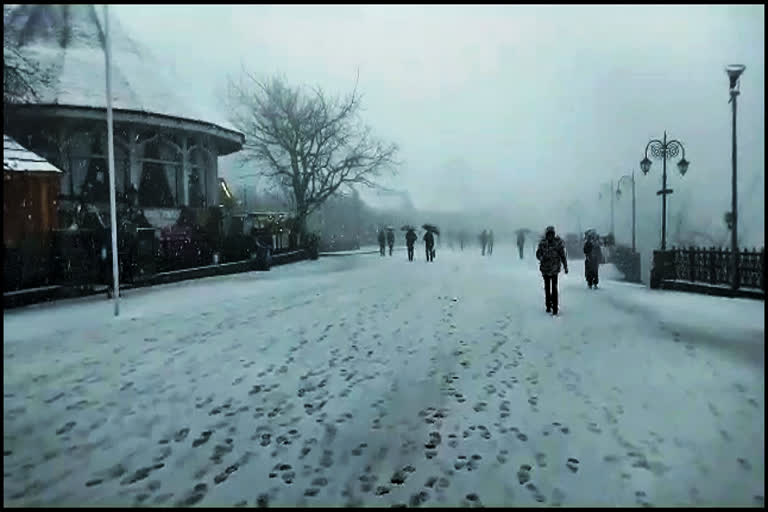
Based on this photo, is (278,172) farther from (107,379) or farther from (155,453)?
(155,453)

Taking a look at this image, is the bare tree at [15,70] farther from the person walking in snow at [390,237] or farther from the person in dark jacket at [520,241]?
the person in dark jacket at [520,241]

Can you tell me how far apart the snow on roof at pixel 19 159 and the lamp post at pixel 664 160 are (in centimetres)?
258

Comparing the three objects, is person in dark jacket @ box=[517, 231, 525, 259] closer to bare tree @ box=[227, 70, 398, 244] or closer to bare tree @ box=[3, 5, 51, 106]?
bare tree @ box=[227, 70, 398, 244]

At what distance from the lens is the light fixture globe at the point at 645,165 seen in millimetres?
2361

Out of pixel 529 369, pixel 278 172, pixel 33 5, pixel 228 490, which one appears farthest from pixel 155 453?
pixel 529 369

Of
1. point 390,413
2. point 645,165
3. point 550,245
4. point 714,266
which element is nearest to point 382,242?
point 550,245

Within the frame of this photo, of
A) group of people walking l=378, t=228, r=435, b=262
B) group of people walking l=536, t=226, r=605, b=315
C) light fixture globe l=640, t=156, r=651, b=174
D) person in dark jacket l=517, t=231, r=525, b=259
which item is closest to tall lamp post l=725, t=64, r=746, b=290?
light fixture globe l=640, t=156, r=651, b=174

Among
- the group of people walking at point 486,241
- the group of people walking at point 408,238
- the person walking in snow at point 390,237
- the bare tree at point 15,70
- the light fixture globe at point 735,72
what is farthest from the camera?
the person walking in snow at point 390,237

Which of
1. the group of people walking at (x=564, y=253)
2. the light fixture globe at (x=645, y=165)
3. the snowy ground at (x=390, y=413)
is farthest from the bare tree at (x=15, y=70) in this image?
the light fixture globe at (x=645, y=165)

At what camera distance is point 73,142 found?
278 centimetres

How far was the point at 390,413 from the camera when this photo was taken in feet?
8.96

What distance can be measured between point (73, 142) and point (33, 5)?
73cm

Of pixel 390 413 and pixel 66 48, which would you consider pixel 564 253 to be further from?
pixel 66 48

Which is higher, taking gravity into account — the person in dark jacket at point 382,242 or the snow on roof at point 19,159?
the snow on roof at point 19,159
